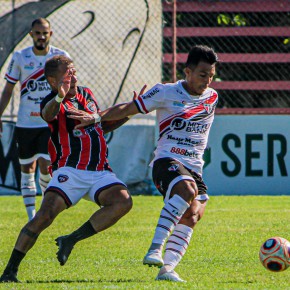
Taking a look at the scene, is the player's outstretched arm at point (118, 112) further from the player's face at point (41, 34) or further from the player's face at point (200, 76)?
the player's face at point (41, 34)

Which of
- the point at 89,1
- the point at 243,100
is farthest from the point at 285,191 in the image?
the point at 89,1

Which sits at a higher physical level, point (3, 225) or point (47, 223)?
point (47, 223)

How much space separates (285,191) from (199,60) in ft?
25.0

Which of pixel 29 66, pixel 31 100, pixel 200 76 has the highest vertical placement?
pixel 200 76

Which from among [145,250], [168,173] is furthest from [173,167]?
[145,250]

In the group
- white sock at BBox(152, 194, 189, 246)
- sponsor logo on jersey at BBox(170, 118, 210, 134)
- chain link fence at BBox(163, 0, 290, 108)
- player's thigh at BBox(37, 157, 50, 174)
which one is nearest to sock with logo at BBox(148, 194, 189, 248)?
white sock at BBox(152, 194, 189, 246)

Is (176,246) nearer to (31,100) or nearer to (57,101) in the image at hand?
(57,101)

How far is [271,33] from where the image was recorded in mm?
14555

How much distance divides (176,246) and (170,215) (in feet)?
0.75

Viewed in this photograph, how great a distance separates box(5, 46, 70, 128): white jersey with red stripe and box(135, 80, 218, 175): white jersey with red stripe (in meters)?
3.85

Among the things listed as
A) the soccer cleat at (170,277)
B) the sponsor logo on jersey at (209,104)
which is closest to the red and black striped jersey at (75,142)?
the sponsor logo on jersey at (209,104)

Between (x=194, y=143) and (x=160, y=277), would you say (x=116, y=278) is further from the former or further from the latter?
(x=194, y=143)

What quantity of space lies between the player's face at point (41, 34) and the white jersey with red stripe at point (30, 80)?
0.15 meters

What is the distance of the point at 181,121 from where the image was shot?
666 centimetres
